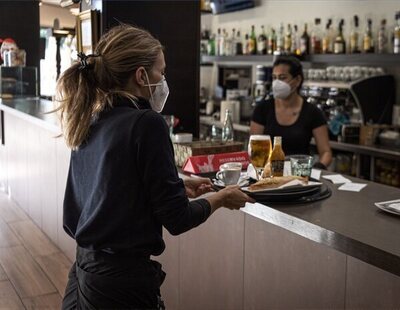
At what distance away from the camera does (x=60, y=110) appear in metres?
1.66

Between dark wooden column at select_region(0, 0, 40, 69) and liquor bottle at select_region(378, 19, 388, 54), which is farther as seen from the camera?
dark wooden column at select_region(0, 0, 40, 69)

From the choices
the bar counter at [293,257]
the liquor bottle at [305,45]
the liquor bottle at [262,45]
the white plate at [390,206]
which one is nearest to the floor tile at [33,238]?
the bar counter at [293,257]

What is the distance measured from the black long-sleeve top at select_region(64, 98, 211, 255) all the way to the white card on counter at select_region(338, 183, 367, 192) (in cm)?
88

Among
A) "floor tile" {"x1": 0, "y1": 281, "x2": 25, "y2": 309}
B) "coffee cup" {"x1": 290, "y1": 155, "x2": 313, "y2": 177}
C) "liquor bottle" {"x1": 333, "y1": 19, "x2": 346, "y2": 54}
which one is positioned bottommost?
"floor tile" {"x1": 0, "y1": 281, "x2": 25, "y2": 309}

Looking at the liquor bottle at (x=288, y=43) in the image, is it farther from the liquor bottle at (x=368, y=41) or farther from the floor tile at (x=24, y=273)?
the floor tile at (x=24, y=273)

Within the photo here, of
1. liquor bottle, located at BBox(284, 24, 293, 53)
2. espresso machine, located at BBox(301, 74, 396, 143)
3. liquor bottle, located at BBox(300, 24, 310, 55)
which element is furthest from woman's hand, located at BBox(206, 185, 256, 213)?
liquor bottle, located at BBox(284, 24, 293, 53)

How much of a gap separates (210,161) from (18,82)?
4.22 m

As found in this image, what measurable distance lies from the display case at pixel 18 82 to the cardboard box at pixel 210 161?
4.02 meters

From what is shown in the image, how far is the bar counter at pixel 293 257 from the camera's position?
165 cm

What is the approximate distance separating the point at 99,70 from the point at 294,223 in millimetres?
782

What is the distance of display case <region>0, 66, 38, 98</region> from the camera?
19.4 ft

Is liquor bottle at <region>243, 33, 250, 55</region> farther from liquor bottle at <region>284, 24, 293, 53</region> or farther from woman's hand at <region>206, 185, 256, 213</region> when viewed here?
woman's hand at <region>206, 185, 256, 213</region>

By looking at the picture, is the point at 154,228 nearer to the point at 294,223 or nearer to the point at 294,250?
the point at 294,223

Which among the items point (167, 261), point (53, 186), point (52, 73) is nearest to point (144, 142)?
point (167, 261)
